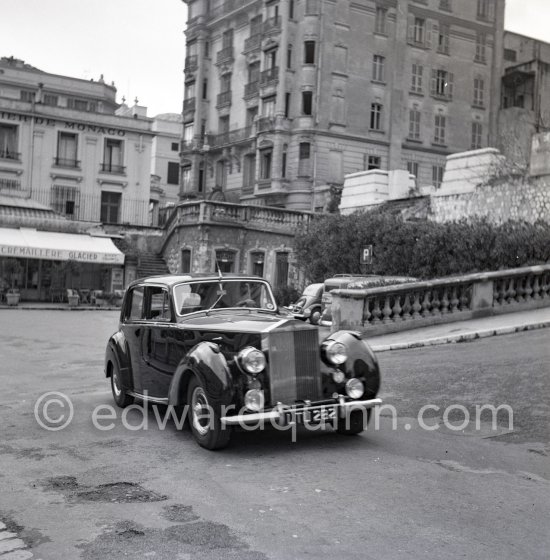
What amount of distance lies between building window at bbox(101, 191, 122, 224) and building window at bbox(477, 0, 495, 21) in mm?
26812

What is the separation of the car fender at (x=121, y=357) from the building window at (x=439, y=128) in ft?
130

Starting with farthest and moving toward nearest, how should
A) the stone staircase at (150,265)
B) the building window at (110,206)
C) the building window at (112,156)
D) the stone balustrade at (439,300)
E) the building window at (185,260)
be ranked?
1. the building window at (110,206)
2. the building window at (112,156)
3. the stone staircase at (150,265)
4. the building window at (185,260)
5. the stone balustrade at (439,300)

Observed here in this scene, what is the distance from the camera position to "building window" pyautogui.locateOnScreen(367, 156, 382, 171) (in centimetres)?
4328

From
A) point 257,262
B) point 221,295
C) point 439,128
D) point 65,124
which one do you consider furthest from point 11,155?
point 221,295

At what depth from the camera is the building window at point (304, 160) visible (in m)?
41.3

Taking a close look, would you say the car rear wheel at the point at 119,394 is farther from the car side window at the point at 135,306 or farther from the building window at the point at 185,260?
the building window at the point at 185,260

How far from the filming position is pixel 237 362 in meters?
6.81

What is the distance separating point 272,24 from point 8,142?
1748cm

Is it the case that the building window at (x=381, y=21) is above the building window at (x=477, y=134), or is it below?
above

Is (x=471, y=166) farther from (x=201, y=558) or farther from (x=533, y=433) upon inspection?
(x=201, y=558)

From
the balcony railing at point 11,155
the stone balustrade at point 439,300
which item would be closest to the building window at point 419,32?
the balcony railing at point 11,155

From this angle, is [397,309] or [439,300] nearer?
[397,309]

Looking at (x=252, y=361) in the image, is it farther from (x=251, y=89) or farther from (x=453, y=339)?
(x=251, y=89)
